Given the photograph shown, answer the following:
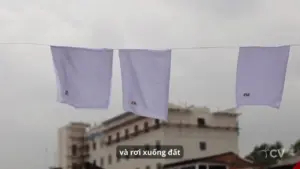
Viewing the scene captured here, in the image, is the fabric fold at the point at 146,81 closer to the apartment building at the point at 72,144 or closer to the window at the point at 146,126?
the window at the point at 146,126

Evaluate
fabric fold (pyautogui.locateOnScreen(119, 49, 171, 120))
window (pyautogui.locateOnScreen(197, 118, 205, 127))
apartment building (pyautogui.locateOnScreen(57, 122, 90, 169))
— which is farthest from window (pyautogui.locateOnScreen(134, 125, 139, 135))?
fabric fold (pyautogui.locateOnScreen(119, 49, 171, 120))

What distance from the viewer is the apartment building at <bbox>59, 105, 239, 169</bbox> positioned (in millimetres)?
45281

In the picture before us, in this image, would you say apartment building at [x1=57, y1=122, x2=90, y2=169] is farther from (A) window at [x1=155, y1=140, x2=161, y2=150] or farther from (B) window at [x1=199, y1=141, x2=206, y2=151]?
(B) window at [x1=199, y1=141, x2=206, y2=151]

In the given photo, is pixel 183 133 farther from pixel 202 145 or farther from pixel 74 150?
pixel 74 150

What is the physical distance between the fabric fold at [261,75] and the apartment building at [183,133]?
3327 centimetres

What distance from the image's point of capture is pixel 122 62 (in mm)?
9727

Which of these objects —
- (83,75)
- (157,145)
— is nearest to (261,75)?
(83,75)

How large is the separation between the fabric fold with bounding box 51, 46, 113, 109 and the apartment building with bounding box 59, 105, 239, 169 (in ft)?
110

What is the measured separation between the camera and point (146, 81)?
9.80 meters

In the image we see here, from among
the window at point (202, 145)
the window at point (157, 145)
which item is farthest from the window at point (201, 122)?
the window at point (157, 145)

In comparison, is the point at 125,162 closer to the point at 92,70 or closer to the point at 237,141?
the point at 237,141

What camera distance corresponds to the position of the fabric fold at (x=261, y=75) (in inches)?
380

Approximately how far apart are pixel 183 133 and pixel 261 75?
119 ft

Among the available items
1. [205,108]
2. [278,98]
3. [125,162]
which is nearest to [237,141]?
[205,108]
